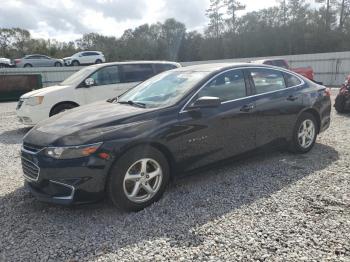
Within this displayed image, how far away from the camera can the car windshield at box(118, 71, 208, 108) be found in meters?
3.80

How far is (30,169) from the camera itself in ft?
10.8

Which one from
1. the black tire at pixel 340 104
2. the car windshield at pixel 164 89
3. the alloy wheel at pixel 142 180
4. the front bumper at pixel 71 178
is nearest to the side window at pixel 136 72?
the car windshield at pixel 164 89

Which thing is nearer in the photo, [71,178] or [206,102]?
[71,178]

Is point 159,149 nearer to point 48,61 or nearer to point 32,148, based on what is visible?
point 32,148

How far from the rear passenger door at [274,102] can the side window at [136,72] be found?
4564 mm

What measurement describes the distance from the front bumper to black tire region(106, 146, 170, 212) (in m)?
0.09

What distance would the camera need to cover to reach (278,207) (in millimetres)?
3291

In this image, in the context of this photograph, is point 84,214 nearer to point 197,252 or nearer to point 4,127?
point 197,252

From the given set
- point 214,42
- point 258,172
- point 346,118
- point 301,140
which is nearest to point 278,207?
point 258,172

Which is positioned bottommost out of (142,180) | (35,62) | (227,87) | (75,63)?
(142,180)

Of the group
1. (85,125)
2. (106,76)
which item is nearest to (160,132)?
(85,125)

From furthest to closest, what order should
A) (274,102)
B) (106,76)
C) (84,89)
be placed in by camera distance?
(106,76), (84,89), (274,102)

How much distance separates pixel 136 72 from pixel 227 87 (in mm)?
4907

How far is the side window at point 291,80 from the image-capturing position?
Answer: 16.1ft
